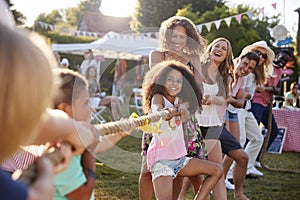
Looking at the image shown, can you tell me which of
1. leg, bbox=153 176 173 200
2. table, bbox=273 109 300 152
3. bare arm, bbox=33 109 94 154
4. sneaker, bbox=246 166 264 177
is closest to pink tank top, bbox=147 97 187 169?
leg, bbox=153 176 173 200

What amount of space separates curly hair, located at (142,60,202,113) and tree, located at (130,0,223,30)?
89.2 feet

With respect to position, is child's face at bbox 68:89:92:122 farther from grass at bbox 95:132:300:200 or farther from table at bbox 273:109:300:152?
table at bbox 273:109:300:152

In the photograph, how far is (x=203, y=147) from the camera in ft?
11.9

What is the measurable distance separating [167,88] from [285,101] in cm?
706

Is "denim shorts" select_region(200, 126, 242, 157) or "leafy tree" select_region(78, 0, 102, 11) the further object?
"leafy tree" select_region(78, 0, 102, 11)

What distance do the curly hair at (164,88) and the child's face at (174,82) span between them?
2 centimetres

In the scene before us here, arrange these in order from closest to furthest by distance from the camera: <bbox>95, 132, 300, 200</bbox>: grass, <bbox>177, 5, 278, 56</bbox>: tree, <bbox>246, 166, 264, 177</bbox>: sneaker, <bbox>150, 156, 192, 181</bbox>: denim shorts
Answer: <bbox>150, 156, 192, 181</bbox>: denim shorts
<bbox>95, 132, 300, 200</bbox>: grass
<bbox>246, 166, 264, 177</bbox>: sneaker
<bbox>177, 5, 278, 56</bbox>: tree

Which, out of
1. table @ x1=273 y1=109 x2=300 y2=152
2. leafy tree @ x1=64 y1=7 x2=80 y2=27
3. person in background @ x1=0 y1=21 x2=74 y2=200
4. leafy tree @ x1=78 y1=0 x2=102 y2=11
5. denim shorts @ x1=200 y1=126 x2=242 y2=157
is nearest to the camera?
person in background @ x1=0 y1=21 x2=74 y2=200

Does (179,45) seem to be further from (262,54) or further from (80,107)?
(262,54)

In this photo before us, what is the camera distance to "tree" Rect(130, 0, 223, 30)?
1202 inches

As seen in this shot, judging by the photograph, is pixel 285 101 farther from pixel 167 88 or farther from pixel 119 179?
pixel 167 88

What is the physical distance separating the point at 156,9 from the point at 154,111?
2832 centimetres

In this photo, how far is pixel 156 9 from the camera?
30.9m

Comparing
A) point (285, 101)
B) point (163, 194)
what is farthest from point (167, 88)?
point (285, 101)
